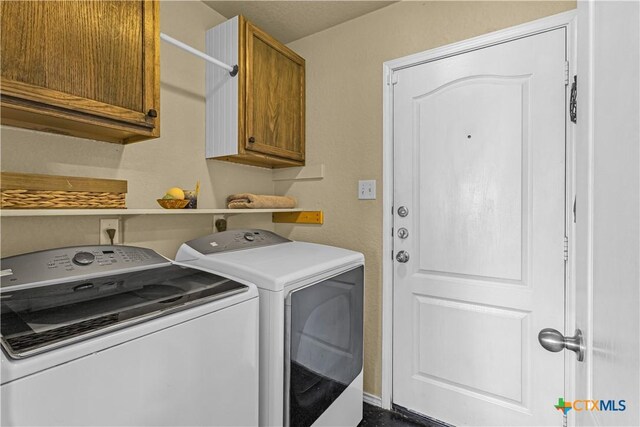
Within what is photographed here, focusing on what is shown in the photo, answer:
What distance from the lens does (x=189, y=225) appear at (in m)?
1.85

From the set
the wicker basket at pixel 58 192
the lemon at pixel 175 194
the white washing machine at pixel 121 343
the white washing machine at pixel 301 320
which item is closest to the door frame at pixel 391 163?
the white washing machine at pixel 301 320

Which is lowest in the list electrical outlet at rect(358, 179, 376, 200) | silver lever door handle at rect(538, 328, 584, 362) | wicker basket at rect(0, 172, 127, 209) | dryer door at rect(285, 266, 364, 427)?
dryer door at rect(285, 266, 364, 427)

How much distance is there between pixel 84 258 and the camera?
46.4 inches

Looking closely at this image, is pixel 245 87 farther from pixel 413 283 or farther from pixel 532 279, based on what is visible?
pixel 532 279

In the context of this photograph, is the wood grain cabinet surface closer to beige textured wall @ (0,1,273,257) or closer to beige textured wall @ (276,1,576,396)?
beige textured wall @ (0,1,273,257)

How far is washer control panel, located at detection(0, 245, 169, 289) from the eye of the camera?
3.33ft

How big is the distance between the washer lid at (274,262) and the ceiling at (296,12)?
148 centimetres

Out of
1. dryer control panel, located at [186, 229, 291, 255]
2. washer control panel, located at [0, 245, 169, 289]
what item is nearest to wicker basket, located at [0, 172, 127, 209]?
washer control panel, located at [0, 245, 169, 289]

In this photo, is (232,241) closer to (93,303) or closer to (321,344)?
(321,344)

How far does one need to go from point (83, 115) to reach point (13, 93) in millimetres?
195

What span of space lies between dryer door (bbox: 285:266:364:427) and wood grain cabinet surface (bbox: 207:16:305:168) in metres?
0.95

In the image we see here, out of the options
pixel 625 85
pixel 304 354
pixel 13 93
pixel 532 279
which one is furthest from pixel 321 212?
pixel 625 85

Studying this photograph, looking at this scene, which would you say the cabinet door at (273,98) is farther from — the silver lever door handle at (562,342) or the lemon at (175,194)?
the silver lever door handle at (562,342)

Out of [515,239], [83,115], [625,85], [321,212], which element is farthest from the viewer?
[321,212]
